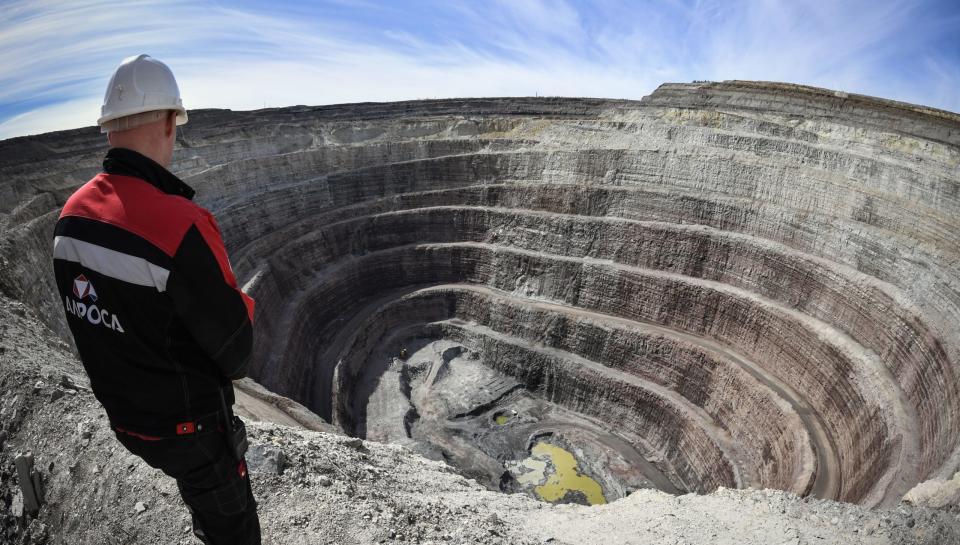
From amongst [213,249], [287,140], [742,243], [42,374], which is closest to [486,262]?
[742,243]

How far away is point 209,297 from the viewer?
3801 millimetres

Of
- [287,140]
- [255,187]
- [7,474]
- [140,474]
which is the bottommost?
[7,474]

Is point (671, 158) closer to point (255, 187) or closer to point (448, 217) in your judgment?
point (448, 217)

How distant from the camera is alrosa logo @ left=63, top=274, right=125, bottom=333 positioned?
370cm

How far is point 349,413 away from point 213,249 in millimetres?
20980

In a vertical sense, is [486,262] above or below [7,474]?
above

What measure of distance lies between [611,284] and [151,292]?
2444 centimetres

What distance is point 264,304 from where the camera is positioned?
23.3 metres

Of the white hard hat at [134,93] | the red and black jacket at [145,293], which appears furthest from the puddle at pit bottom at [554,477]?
the white hard hat at [134,93]

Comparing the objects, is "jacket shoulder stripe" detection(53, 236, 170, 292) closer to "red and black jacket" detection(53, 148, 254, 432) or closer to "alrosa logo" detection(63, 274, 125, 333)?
"red and black jacket" detection(53, 148, 254, 432)

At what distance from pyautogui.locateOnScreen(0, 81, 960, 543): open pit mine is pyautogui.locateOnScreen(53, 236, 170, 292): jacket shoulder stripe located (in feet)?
31.1

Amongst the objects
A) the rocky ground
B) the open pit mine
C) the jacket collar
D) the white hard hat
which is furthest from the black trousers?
the open pit mine

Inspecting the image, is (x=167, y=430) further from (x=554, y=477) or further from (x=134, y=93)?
(x=554, y=477)

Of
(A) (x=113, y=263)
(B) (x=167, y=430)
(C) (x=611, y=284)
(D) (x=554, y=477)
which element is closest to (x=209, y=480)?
(B) (x=167, y=430)
